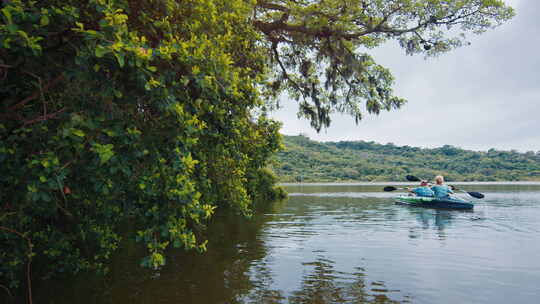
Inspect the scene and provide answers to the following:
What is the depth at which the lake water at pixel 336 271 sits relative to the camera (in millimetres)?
6977

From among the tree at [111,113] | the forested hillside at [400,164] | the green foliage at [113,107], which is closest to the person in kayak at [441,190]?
the tree at [111,113]

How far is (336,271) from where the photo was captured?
8.76 meters

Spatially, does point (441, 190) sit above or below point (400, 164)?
below

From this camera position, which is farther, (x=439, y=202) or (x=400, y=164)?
(x=400, y=164)

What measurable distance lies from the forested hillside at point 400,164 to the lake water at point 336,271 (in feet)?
263

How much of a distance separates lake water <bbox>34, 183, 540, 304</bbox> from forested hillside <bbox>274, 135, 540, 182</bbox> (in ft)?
263

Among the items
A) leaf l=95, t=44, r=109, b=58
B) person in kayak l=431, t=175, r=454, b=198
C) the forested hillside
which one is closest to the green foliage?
leaf l=95, t=44, r=109, b=58

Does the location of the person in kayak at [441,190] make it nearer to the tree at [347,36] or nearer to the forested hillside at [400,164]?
the tree at [347,36]

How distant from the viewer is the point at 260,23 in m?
12.0

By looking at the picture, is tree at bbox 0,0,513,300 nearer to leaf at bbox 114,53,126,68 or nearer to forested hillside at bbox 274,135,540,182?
leaf at bbox 114,53,126,68

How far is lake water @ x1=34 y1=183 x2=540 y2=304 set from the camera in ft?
22.9

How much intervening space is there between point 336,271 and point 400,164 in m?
123

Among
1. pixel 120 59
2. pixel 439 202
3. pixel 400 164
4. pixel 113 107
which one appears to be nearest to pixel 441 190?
pixel 439 202

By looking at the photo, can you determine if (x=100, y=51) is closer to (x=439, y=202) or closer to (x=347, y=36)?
(x=347, y=36)
